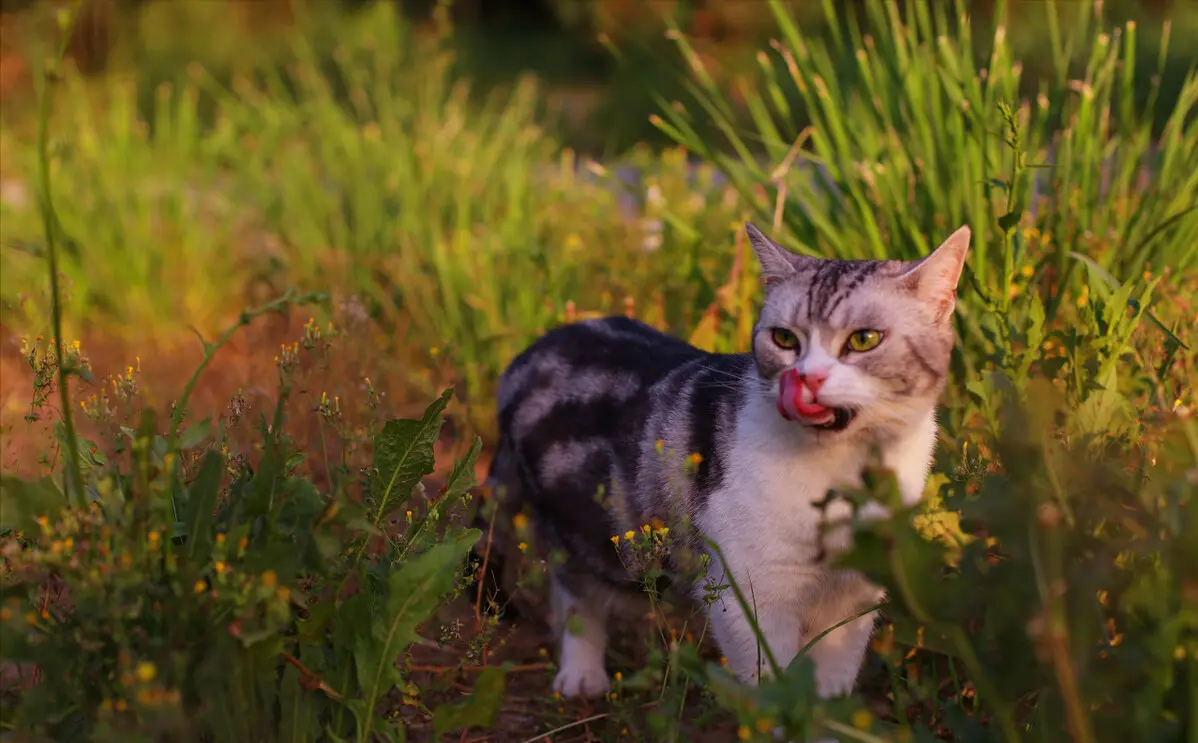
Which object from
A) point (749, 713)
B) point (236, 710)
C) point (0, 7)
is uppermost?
point (749, 713)

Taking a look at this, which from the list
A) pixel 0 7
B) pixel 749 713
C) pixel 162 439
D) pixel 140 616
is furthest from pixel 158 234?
pixel 0 7

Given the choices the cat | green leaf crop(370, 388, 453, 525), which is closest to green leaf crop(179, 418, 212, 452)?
green leaf crop(370, 388, 453, 525)

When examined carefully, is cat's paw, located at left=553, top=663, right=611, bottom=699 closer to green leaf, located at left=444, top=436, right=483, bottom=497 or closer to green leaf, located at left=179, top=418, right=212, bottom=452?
green leaf, located at left=444, top=436, right=483, bottom=497

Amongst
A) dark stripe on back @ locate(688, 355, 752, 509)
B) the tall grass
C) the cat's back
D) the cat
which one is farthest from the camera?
the tall grass

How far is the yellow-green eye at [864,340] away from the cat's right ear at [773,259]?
0.79 ft

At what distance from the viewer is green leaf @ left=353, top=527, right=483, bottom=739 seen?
5.97 ft

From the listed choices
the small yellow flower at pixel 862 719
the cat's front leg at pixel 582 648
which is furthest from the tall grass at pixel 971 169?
the small yellow flower at pixel 862 719

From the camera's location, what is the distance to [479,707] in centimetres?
187

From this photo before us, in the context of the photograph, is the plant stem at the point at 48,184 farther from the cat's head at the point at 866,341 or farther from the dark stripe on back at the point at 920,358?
the dark stripe on back at the point at 920,358

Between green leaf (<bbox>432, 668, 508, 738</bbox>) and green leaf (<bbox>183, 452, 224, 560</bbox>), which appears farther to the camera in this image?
green leaf (<bbox>432, 668, 508, 738</bbox>)

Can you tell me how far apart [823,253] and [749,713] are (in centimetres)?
206

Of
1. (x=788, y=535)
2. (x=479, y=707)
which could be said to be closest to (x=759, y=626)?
(x=788, y=535)

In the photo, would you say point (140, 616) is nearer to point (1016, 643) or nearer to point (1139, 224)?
point (1016, 643)

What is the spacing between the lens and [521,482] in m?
2.74
